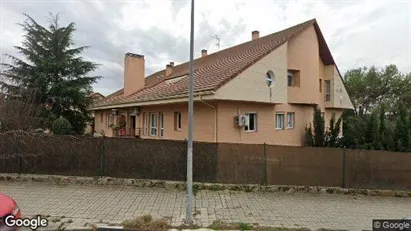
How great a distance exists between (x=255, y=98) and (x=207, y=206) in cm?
636

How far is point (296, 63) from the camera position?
1585 cm

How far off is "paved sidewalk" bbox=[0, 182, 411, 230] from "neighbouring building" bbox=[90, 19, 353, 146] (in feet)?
14.2

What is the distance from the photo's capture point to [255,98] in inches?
506

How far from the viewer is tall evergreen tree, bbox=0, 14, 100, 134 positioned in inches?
752

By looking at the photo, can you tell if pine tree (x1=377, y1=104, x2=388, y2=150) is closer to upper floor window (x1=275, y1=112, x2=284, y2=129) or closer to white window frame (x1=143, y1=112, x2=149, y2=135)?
upper floor window (x1=275, y1=112, x2=284, y2=129)

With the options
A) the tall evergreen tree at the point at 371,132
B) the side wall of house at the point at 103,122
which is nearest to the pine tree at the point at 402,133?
the tall evergreen tree at the point at 371,132

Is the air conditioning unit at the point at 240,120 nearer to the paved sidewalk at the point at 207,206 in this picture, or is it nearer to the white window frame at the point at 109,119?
the paved sidewalk at the point at 207,206

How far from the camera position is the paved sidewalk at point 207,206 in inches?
263

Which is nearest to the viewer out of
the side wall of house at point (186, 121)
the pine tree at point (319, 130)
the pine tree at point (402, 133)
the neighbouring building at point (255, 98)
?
the neighbouring building at point (255, 98)

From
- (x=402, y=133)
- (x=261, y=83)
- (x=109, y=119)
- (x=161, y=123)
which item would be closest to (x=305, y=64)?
(x=261, y=83)

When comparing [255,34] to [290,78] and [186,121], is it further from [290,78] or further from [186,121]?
[186,121]

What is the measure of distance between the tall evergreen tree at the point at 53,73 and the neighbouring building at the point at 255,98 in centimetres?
264

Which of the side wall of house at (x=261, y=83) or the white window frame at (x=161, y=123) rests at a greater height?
the side wall of house at (x=261, y=83)

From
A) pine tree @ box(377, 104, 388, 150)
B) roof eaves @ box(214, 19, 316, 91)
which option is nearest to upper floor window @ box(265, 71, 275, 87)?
roof eaves @ box(214, 19, 316, 91)
